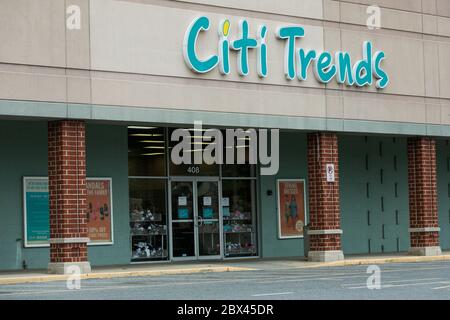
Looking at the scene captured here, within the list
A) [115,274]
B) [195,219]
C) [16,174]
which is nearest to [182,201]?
[195,219]

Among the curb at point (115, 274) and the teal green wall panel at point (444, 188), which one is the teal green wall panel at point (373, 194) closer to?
the teal green wall panel at point (444, 188)

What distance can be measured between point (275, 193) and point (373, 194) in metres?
4.11

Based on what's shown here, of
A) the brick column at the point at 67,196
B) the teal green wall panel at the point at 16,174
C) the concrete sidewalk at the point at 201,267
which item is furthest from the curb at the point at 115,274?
the teal green wall panel at the point at 16,174

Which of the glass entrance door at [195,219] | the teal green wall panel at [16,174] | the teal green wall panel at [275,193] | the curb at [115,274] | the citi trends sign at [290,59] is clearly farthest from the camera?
the teal green wall panel at [275,193]

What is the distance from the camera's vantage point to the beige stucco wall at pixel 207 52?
71.7ft

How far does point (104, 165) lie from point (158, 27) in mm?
4509

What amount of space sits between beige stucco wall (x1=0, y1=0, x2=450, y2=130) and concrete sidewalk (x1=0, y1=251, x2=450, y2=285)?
403 cm

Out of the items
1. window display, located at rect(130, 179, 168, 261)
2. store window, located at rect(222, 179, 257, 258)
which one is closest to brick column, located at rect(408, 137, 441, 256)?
store window, located at rect(222, 179, 257, 258)

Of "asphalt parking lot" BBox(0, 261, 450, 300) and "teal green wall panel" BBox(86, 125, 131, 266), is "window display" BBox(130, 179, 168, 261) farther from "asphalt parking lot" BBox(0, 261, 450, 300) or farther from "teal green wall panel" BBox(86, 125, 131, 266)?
"asphalt parking lot" BBox(0, 261, 450, 300)

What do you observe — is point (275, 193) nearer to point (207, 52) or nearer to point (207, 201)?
point (207, 201)

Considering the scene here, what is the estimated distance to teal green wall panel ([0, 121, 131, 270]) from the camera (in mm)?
24375

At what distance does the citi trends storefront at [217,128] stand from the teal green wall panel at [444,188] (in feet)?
0.27
